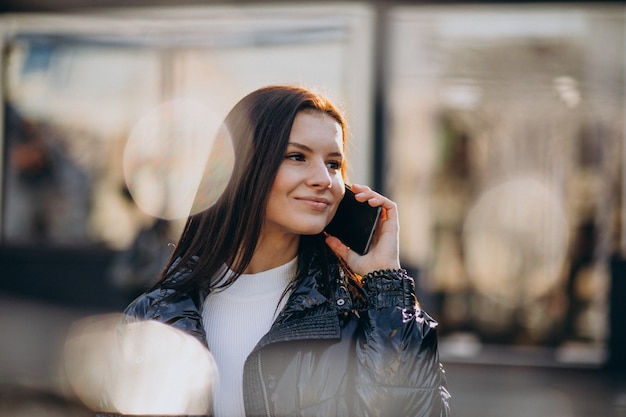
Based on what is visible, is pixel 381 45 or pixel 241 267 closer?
pixel 241 267

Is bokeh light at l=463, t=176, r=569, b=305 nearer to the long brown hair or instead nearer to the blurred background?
the blurred background

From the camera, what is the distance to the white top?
6.61 ft

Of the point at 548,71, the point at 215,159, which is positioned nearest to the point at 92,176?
the point at 548,71

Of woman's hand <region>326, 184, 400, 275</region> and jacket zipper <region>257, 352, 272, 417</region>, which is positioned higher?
woman's hand <region>326, 184, 400, 275</region>

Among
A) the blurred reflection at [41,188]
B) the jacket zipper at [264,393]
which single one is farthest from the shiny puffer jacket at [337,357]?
the blurred reflection at [41,188]

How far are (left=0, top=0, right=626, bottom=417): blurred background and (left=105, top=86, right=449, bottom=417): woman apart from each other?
4.50 metres

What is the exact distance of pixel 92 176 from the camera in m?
7.86

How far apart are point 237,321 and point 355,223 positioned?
442 mm

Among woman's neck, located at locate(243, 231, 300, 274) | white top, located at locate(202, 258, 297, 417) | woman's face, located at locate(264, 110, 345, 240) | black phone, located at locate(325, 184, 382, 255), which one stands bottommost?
white top, located at locate(202, 258, 297, 417)

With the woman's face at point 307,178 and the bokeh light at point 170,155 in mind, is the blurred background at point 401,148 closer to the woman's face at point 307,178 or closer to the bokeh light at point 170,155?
the bokeh light at point 170,155

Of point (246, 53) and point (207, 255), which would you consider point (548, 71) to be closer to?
point (246, 53)

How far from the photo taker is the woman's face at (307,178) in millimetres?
2053

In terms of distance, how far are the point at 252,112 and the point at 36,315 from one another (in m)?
6.60

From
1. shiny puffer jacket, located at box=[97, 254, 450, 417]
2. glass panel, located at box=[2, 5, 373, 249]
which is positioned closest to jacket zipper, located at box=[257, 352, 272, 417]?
shiny puffer jacket, located at box=[97, 254, 450, 417]
